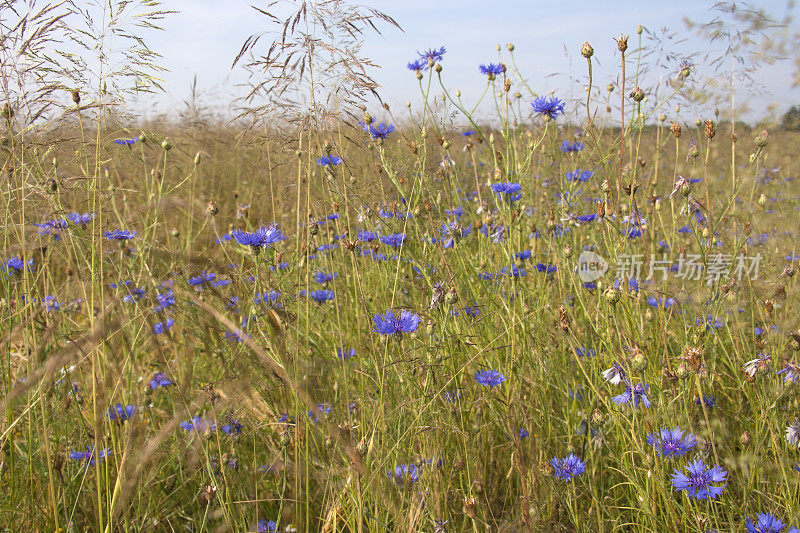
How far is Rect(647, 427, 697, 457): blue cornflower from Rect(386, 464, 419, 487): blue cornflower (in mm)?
540

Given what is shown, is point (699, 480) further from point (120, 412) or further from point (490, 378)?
point (120, 412)

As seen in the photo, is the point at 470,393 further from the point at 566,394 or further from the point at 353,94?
the point at 353,94

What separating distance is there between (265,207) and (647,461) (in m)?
3.72

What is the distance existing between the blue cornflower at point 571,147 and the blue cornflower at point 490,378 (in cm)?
183

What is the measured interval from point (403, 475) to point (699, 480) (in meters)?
0.62

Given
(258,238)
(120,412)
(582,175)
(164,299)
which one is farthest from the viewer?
(582,175)

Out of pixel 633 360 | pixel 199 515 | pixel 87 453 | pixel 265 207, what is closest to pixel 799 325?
pixel 633 360

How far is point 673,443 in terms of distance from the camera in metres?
1.23

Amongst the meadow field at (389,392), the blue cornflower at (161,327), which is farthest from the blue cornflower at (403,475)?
the blue cornflower at (161,327)

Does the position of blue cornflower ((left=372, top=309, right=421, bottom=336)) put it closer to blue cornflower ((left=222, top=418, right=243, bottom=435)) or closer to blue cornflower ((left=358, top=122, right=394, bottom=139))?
blue cornflower ((left=222, top=418, right=243, bottom=435))

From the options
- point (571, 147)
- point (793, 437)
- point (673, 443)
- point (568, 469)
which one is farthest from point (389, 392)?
point (571, 147)

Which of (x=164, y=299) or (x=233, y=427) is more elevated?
(x=164, y=299)

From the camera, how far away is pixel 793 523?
3.58ft

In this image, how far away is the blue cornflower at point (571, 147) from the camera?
2963 millimetres
